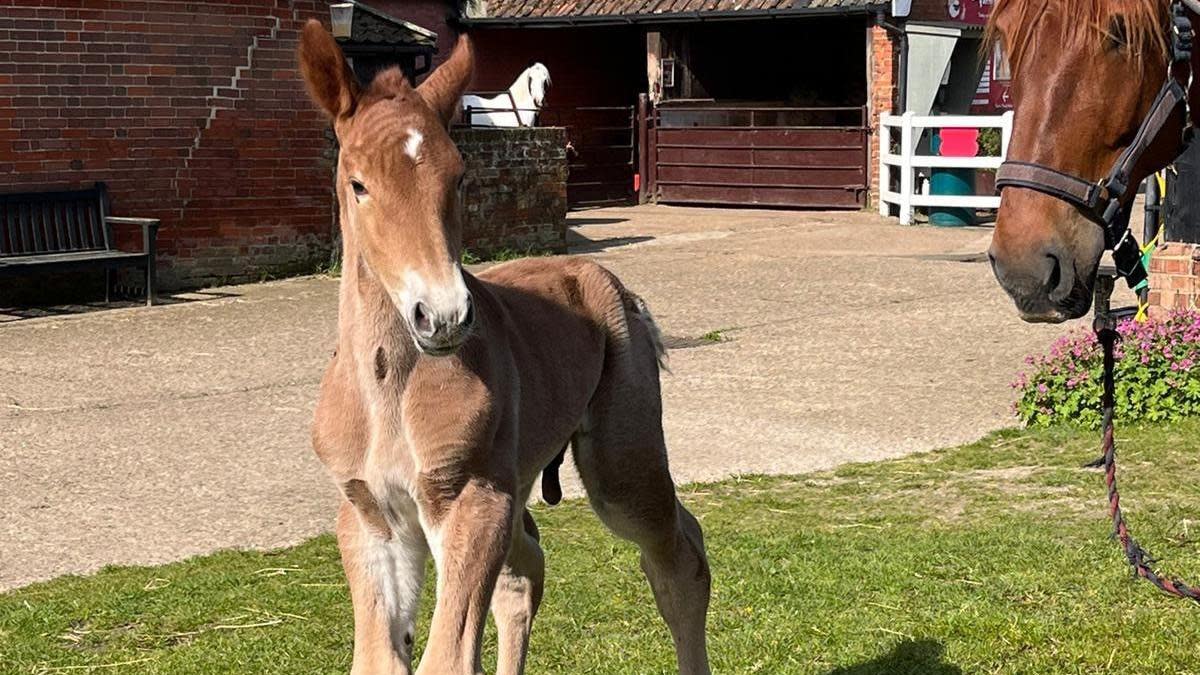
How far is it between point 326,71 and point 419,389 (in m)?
0.82

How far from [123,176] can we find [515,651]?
11.3m

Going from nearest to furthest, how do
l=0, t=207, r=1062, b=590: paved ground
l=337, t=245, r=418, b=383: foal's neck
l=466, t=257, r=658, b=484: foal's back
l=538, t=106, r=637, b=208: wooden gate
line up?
1. l=337, t=245, r=418, b=383: foal's neck
2. l=466, t=257, r=658, b=484: foal's back
3. l=0, t=207, r=1062, b=590: paved ground
4. l=538, t=106, r=637, b=208: wooden gate

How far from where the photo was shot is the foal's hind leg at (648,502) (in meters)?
4.68

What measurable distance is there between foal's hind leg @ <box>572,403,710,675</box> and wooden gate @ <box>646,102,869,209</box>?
60.7ft

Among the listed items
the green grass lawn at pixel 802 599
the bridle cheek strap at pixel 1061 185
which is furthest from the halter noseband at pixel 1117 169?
the green grass lawn at pixel 802 599

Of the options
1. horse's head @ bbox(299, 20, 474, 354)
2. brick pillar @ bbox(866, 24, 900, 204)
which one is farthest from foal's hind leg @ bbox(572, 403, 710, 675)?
brick pillar @ bbox(866, 24, 900, 204)

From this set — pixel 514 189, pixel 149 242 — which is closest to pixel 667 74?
pixel 514 189

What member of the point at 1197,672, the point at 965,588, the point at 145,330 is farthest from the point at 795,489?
the point at 145,330

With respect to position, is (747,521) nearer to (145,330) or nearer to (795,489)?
(795,489)

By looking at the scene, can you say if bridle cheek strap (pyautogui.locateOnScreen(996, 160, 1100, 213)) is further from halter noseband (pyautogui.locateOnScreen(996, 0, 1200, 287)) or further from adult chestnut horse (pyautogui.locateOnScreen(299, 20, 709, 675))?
adult chestnut horse (pyautogui.locateOnScreen(299, 20, 709, 675))

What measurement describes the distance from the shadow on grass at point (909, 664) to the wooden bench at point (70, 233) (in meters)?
10.1

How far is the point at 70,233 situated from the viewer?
14398 millimetres

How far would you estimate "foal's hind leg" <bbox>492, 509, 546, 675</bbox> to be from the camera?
4.75 metres

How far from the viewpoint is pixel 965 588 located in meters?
5.95
